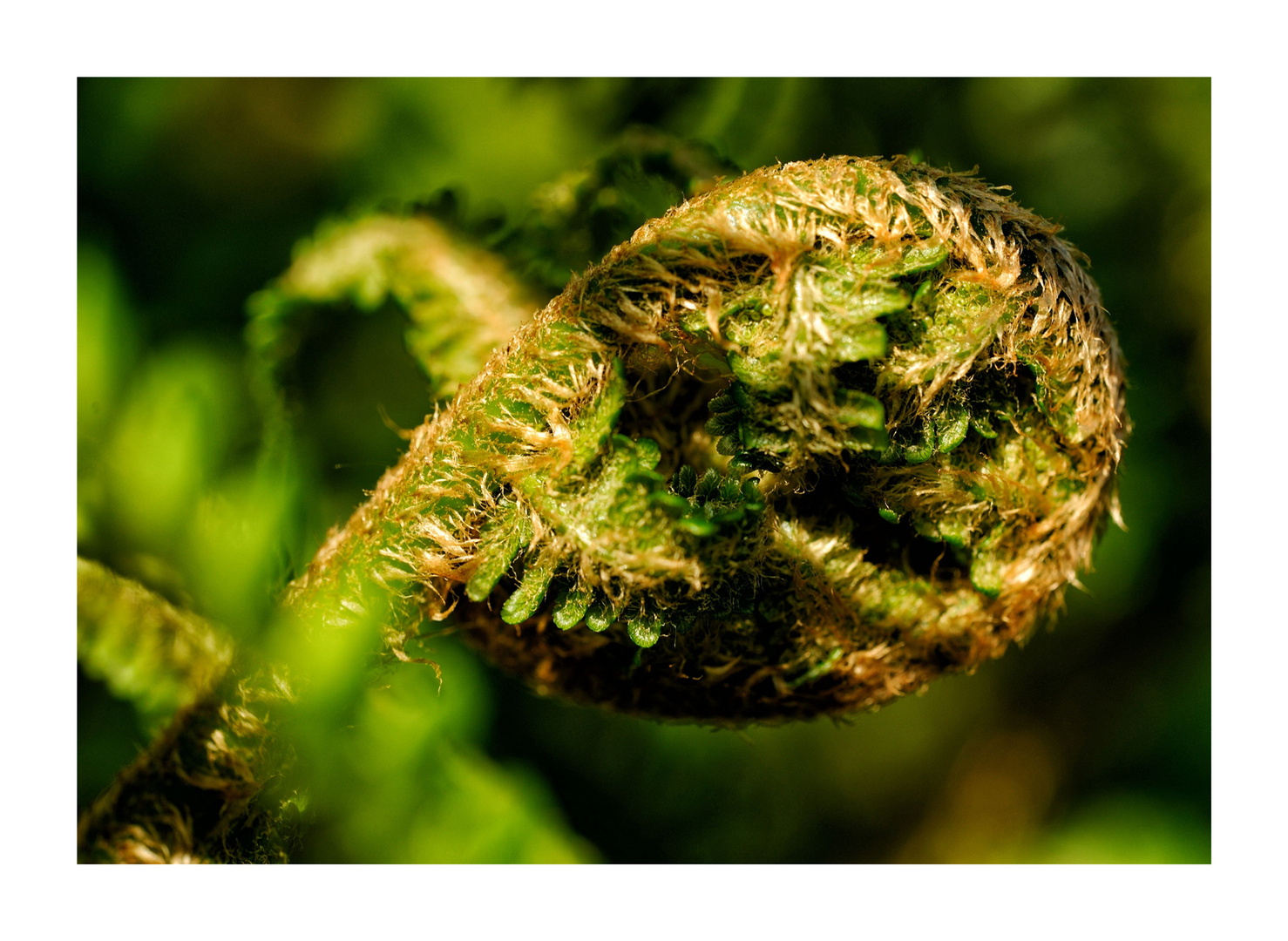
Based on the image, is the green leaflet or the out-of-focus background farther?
the out-of-focus background

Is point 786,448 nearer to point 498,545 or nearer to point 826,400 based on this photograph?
point 826,400

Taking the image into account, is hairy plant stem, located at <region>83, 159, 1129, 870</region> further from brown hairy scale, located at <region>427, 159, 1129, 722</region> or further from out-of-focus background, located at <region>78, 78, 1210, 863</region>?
out-of-focus background, located at <region>78, 78, 1210, 863</region>

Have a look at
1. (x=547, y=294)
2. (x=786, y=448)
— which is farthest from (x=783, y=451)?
(x=547, y=294)

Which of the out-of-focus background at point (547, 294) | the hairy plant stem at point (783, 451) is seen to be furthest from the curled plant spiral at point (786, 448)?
the out-of-focus background at point (547, 294)

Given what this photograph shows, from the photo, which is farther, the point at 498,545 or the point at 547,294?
the point at 547,294

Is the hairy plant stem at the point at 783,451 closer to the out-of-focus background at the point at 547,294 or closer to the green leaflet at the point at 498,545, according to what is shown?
the green leaflet at the point at 498,545

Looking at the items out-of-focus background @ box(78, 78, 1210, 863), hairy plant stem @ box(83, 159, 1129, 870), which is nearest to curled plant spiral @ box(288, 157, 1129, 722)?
hairy plant stem @ box(83, 159, 1129, 870)
